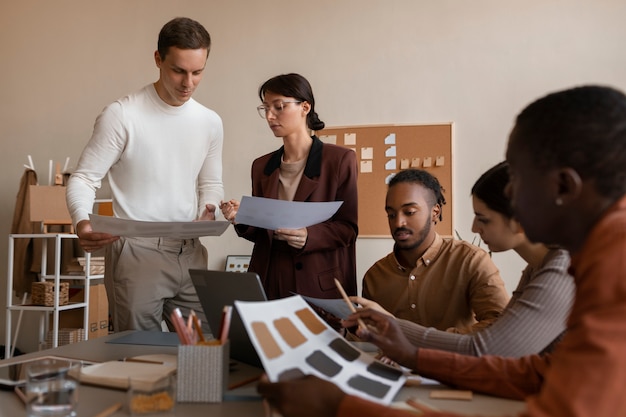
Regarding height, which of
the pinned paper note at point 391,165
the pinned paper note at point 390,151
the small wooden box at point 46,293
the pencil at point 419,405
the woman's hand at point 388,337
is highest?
the pinned paper note at point 390,151

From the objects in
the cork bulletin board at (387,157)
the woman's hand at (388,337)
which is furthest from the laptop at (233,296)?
the cork bulletin board at (387,157)

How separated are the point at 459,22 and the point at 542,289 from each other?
10.9 ft

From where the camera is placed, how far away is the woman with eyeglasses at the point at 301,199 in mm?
1975

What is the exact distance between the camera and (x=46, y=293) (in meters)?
4.12

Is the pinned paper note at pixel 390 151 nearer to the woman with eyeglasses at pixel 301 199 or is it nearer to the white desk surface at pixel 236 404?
the woman with eyeglasses at pixel 301 199

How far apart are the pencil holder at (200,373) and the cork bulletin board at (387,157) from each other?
10.4 ft

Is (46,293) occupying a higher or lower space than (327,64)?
lower

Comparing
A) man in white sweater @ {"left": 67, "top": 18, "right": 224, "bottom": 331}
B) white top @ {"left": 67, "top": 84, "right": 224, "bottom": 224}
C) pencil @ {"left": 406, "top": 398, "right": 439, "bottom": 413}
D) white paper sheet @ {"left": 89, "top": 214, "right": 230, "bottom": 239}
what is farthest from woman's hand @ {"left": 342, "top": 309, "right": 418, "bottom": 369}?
white top @ {"left": 67, "top": 84, "right": 224, "bottom": 224}

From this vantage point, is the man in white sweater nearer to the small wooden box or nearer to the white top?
the white top

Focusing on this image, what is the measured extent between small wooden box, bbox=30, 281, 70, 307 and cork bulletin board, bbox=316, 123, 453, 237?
2.18 meters

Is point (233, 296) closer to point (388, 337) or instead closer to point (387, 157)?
point (388, 337)

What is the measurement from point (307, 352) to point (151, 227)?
835mm

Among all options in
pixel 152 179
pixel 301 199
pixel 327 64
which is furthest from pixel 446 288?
pixel 327 64

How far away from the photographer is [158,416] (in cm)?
93
